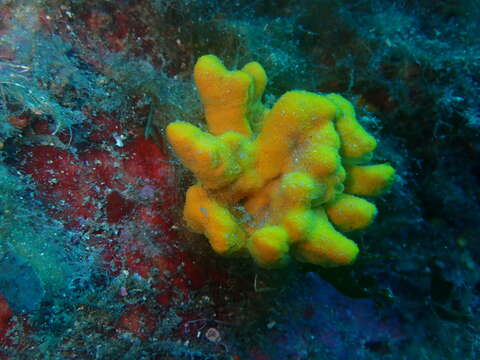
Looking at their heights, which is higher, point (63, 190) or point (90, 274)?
point (63, 190)

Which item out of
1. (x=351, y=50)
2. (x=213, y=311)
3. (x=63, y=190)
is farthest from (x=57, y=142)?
(x=351, y=50)

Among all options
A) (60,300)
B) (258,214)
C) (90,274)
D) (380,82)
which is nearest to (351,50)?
(380,82)

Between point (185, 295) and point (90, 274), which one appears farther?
point (185, 295)

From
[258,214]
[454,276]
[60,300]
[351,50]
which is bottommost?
[454,276]

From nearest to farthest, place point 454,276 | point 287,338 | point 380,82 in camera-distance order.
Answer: point 287,338
point 380,82
point 454,276

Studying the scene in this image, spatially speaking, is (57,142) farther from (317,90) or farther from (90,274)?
(317,90)

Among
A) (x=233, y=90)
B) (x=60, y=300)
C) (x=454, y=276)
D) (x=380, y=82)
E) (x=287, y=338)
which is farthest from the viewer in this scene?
(x=454, y=276)

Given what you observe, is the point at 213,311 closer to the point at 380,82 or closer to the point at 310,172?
the point at 310,172
